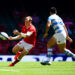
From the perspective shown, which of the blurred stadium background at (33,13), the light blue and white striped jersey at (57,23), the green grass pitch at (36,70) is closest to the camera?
the green grass pitch at (36,70)

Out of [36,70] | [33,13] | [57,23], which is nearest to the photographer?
[36,70]

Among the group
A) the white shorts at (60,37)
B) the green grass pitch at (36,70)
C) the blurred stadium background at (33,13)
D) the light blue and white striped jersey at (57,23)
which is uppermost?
the blurred stadium background at (33,13)

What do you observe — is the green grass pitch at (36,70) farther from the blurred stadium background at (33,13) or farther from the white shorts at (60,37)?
the blurred stadium background at (33,13)

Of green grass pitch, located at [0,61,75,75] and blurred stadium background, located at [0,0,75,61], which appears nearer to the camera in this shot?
green grass pitch, located at [0,61,75,75]

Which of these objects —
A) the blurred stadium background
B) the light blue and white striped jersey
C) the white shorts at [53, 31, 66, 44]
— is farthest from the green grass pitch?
the blurred stadium background

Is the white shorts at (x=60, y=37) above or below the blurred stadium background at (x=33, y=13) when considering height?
below

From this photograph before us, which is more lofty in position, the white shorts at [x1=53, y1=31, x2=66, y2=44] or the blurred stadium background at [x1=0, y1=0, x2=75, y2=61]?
the blurred stadium background at [x1=0, y1=0, x2=75, y2=61]

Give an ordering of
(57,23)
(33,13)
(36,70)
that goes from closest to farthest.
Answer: (36,70), (57,23), (33,13)

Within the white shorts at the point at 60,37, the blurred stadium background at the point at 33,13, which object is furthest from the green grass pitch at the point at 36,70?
the blurred stadium background at the point at 33,13

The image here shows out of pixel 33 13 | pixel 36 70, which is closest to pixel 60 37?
pixel 36 70

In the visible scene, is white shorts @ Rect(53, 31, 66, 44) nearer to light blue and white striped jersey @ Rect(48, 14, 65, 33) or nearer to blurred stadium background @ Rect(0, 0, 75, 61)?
light blue and white striped jersey @ Rect(48, 14, 65, 33)

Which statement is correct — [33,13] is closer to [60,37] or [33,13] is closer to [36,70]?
[60,37]

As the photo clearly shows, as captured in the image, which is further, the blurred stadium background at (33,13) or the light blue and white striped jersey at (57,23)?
the blurred stadium background at (33,13)

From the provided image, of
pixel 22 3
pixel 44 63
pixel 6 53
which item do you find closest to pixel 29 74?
pixel 44 63
